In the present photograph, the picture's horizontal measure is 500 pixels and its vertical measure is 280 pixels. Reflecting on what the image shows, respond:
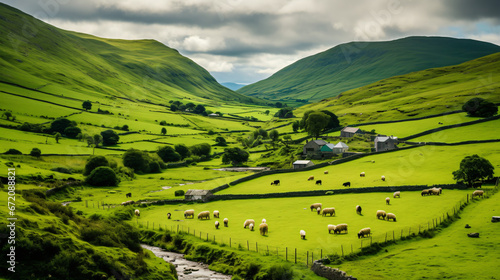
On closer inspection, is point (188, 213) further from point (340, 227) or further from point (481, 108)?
point (481, 108)

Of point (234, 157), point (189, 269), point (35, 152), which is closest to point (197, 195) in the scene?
point (189, 269)

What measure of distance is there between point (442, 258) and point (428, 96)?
5272 inches

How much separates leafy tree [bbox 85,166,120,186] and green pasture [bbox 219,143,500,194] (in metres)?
27.1

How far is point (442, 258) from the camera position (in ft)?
88.3

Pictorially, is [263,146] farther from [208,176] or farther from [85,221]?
[85,221]

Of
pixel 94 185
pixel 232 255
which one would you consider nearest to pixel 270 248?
pixel 232 255

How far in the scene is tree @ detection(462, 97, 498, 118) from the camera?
311ft

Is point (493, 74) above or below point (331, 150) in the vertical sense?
above

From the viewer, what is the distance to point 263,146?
427 ft

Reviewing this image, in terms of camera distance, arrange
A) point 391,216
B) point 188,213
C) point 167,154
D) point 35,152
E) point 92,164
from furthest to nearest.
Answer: point 167,154
point 35,152
point 92,164
point 188,213
point 391,216

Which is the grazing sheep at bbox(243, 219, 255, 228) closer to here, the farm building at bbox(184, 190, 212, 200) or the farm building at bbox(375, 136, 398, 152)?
the farm building at bbox(184, 190, 212, 200)

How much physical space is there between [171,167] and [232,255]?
252 ft

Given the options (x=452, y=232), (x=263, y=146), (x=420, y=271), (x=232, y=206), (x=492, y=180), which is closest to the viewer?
(x=420, y=271)

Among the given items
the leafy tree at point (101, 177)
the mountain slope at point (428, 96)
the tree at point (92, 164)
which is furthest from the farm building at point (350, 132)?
the tree at point (92, 164)
